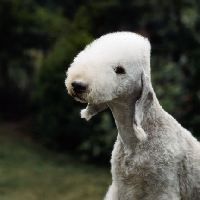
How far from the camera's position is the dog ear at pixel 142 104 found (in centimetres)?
187

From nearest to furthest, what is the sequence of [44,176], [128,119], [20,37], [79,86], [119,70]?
[79,86] → [119,70] → [128,119] → [44,176] → [20,37]

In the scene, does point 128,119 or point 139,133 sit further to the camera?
point 128,119

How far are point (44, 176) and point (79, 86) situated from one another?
5.80 meters

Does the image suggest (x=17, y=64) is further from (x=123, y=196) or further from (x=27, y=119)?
(x=123, y=196)

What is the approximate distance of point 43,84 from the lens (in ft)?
26.6

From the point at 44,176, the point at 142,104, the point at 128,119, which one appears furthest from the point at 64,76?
the point at 142,104

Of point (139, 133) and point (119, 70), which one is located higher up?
point (119, 70)

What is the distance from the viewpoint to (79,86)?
1666 mm

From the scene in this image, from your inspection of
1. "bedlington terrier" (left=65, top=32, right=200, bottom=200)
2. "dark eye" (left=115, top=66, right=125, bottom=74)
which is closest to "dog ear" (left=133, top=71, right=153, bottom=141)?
"bedlington terrier" (left=65, top=32, right=200, bottom=200)

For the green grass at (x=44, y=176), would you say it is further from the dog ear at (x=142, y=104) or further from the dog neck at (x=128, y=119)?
the dog ear at (x=142, y=104)

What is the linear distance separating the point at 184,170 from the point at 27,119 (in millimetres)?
9691

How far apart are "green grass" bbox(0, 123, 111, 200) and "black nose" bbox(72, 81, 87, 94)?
15.4 ft

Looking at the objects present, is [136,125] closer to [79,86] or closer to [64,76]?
[79,86]

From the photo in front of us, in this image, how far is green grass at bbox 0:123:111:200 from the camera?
21.1 feet
